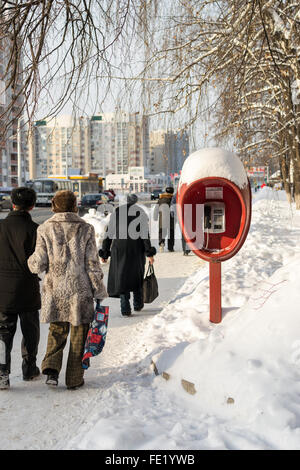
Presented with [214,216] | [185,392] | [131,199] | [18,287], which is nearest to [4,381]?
[18,287]

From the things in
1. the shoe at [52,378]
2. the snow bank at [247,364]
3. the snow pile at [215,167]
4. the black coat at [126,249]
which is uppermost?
the snow pile at [215,167]

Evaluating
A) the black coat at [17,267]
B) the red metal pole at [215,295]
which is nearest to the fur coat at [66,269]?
the black coat at [17,267]

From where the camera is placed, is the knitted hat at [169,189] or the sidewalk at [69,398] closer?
the sidewalk at [69,398]

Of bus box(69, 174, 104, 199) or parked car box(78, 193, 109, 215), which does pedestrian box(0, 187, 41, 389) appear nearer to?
parked car box(78, 193, 109, 215)

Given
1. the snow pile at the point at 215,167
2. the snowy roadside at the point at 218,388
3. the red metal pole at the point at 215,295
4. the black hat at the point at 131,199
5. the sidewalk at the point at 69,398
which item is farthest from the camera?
the black hat at the point at 131,199

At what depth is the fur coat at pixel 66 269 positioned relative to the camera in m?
Result: 4.19

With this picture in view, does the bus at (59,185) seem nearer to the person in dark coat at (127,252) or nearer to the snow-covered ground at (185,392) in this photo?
the person in dark coat at (127,252)

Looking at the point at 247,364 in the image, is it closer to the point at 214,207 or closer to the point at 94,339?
the point at 94,339

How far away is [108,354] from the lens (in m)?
5.14

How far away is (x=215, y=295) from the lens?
216 inches

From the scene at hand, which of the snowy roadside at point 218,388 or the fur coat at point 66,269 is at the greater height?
the fur coat at point 66,269
